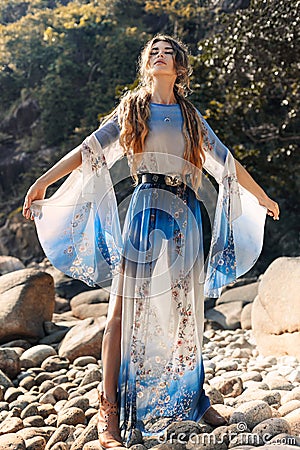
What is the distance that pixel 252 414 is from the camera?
2.81m

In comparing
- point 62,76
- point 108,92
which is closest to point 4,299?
point 108,92

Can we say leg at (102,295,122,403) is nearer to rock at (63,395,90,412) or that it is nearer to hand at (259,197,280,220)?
rock at (63,395,90,412)

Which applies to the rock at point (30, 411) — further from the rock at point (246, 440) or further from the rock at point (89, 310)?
the rock at point (89, 310)

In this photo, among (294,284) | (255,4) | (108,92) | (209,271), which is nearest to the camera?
(209,271)

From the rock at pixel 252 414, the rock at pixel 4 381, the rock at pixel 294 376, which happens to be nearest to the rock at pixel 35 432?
the rock at pixel 252 414

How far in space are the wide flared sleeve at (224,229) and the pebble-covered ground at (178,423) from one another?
0.62 meters

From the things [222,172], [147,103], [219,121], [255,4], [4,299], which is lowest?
[4,299]

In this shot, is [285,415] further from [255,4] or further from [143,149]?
[255,4]

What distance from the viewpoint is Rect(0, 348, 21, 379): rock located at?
4.56m

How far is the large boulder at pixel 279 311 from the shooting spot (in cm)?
471

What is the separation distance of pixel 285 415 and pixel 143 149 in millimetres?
1423

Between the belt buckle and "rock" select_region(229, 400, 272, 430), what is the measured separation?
1086 millimetres

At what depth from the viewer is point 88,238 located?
2.93 m

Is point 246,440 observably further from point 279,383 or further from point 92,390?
point 92,390
